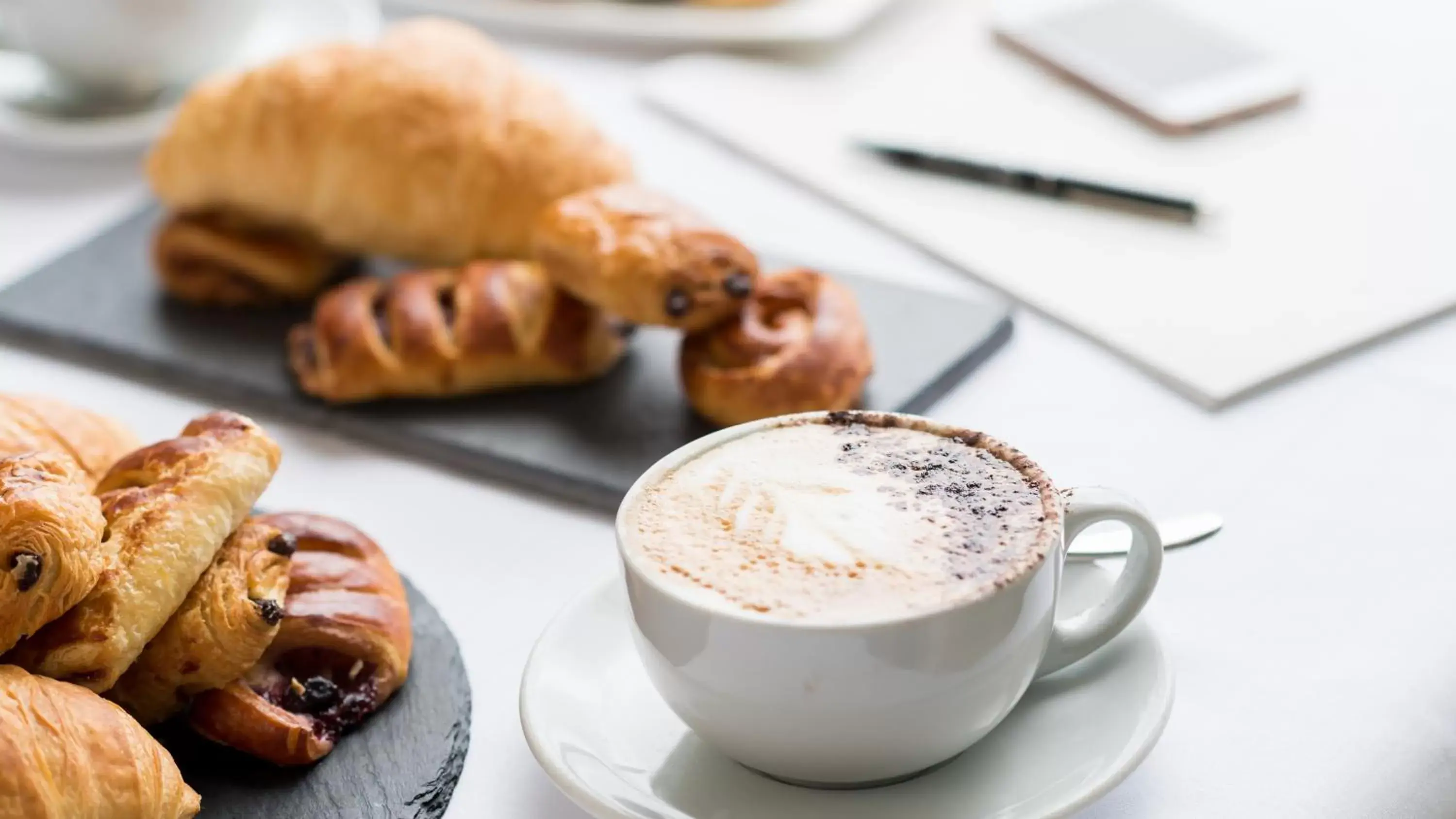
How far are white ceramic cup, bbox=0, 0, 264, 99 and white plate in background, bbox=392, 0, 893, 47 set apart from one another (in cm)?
39

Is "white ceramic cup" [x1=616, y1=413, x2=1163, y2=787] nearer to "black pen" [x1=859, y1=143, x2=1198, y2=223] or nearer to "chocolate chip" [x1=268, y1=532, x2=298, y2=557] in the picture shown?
"chocolate chip" [x1=268, y1=532, x2=298, y2=557]

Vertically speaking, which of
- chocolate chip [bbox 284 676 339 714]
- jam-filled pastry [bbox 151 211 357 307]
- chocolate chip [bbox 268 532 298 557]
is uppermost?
chocolate chip [bbox 268 532 298 557]

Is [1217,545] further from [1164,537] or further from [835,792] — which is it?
[835,792]

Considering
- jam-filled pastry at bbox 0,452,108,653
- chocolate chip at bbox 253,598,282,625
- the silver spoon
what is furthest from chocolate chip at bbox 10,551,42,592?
the silver spoon

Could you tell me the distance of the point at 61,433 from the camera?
1.04 m

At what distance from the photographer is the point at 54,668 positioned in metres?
0.81

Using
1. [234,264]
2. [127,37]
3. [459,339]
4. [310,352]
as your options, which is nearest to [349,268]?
[234,264]

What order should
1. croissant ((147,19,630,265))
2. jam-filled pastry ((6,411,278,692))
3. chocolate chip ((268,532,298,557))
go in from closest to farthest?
jam-filled pastry ((6,411,278,692))
chocolate chip ((268,532,298,557))
croissant ((147,19,630,265))

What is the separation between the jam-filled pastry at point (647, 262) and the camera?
1.24 metres

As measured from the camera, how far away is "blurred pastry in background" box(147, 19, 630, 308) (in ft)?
4.83

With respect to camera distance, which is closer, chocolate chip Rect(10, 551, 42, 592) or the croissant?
chocolate chip Rect(10, 551, 42, 592)

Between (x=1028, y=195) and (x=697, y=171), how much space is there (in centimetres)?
38

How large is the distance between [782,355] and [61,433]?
1.76ft

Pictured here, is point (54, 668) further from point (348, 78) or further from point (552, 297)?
point (348, 78)
